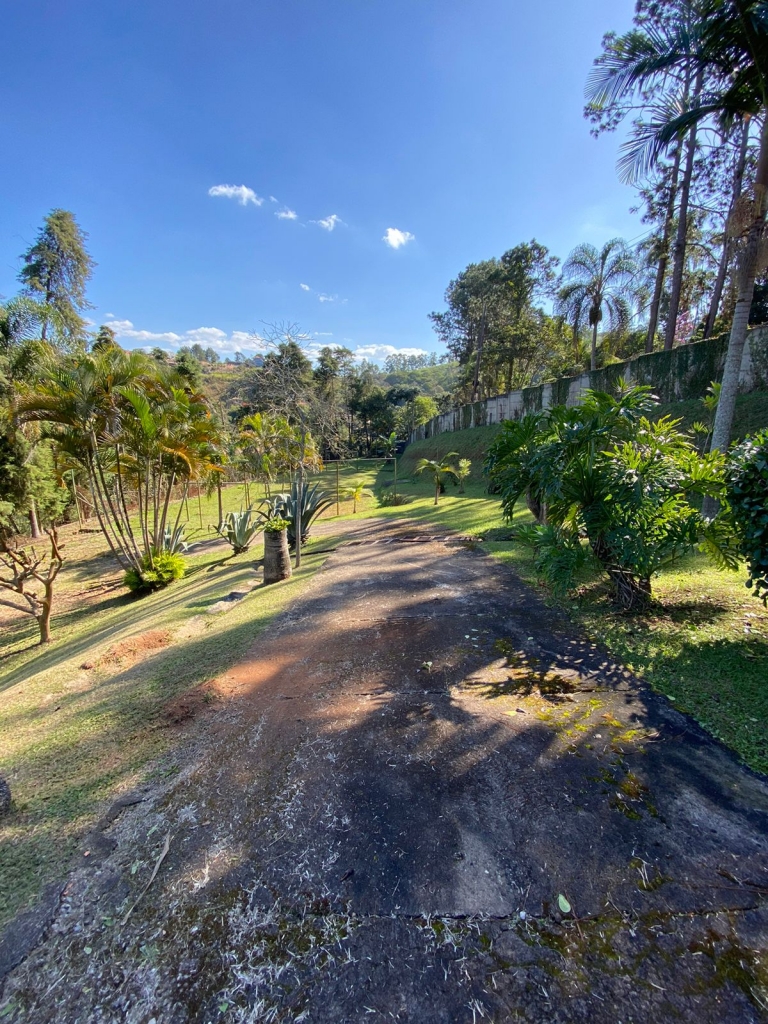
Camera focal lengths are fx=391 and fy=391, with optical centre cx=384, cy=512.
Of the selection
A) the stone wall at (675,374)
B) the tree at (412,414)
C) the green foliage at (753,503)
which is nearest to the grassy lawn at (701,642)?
the green foliage at (753,503)

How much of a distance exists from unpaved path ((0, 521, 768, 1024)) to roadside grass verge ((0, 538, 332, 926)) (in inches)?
7.8

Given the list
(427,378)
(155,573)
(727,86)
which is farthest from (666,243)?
(427,378)

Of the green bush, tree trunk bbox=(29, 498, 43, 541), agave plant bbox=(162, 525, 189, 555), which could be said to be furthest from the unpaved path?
tree trunk bbox=(29, 498, 43, 541)

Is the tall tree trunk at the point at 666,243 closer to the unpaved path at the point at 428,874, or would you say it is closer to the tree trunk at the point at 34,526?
the unpaved path at the point at 428,874

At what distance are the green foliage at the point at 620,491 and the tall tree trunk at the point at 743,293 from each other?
277 centimetres

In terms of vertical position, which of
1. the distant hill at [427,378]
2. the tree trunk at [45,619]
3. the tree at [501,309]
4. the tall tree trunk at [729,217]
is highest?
the distant hill at [427,378]

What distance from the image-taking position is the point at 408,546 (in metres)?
7.75

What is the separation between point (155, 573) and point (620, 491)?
8.57 meters

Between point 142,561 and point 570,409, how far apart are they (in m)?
8.64

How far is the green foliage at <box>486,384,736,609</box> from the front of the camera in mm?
3395

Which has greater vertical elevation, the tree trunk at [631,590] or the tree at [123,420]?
the tree at [123,420]

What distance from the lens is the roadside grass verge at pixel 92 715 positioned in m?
1.90

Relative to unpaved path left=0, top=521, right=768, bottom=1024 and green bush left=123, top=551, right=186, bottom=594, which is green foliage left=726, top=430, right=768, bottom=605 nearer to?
unpaved path left=0, top=521, right=768, bottom=1024

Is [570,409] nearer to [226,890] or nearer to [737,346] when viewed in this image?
[737,346]
